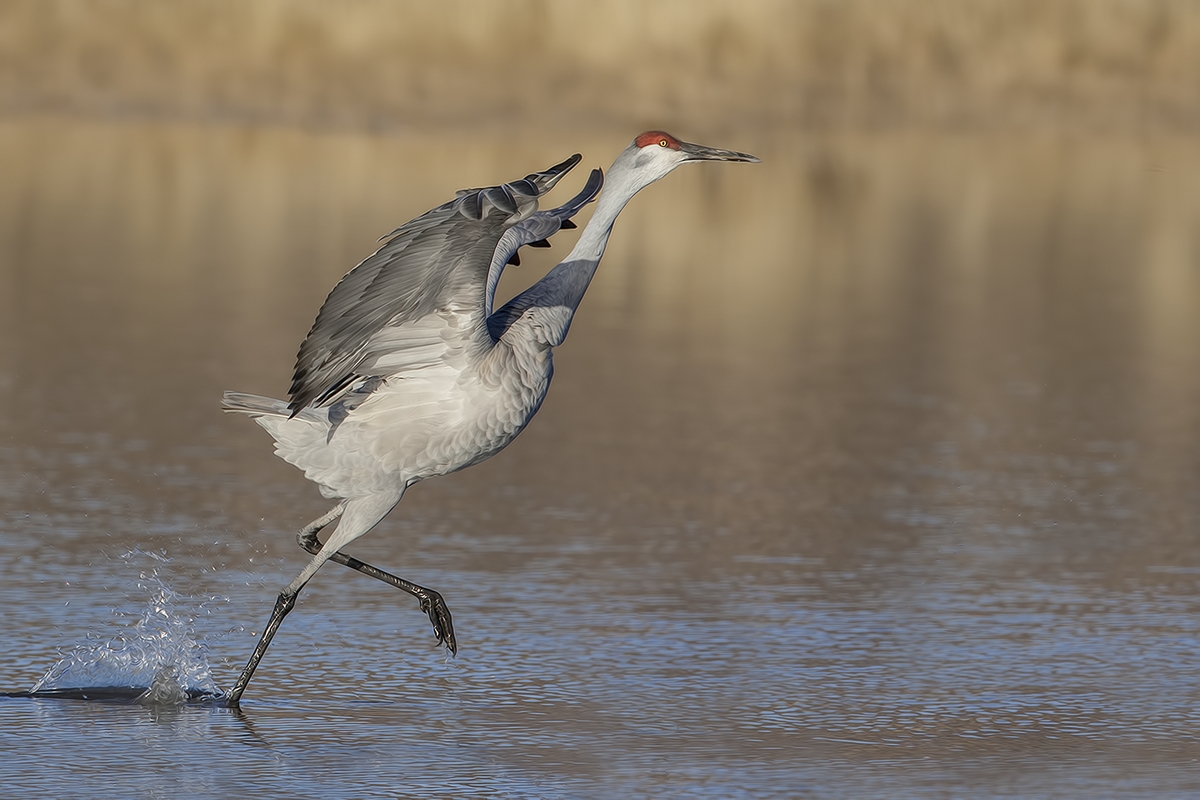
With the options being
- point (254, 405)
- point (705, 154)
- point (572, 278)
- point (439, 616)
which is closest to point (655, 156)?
point (705, 154)

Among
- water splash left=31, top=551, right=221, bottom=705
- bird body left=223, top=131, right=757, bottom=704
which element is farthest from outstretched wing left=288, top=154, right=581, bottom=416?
water splash left=31, top=551, right=221, bottom=705

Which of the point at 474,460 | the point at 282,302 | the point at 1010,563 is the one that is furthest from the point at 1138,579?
the point at 282,302

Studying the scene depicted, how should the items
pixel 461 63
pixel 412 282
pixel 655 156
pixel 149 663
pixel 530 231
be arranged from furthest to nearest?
1. pixel 461 63
2. pixel 655 156
3. pixel 149 663
4. pixel 530 231
5. pixel 412 282

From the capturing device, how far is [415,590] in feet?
23.8

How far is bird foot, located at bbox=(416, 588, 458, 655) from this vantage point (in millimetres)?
7098

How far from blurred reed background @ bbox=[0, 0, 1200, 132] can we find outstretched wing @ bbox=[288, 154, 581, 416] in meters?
18.7

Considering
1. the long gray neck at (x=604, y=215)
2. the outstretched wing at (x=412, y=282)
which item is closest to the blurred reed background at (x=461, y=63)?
the long gray neck at (x=604, y=215)

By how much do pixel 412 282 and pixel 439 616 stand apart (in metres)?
1.17

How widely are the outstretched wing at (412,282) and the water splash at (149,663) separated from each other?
88 cm

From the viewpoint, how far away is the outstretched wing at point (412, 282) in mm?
6195

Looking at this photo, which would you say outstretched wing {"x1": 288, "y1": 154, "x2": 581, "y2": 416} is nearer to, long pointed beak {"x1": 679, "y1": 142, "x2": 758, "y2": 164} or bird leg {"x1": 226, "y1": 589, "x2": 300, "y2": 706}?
bird leg {"x1": 226, "y1": 589, "x2": 300, "y2": 706}

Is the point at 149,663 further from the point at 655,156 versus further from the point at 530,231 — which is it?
the point at 655,156

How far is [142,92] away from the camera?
2644 cm

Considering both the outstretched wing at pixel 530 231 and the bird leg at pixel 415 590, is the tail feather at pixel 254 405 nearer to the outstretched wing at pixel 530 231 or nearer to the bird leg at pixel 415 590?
the bird leg at pixel 415 590
